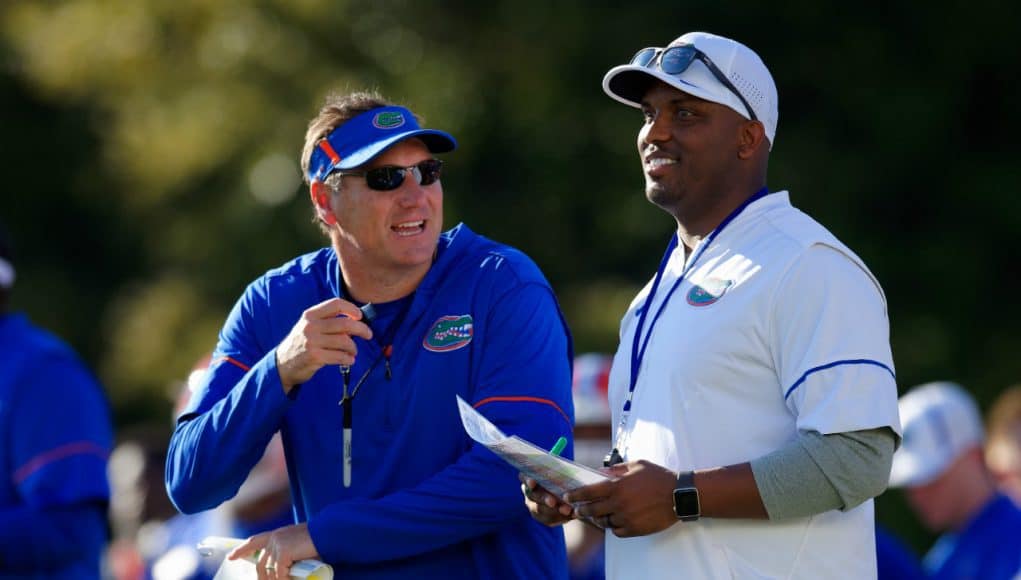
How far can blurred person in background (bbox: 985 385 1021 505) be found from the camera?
8328 millimetres

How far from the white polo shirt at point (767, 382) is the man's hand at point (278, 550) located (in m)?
0.87

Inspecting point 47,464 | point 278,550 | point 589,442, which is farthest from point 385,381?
point 589,442

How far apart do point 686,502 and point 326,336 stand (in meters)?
1.06

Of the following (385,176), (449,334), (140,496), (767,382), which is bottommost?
(140,496)

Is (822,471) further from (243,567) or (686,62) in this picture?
(243,567)

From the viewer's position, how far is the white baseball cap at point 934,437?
25.1 feet

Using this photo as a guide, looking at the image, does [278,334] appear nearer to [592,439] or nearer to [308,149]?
[308,149]

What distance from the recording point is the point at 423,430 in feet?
14.4

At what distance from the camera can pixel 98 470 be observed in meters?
6.04

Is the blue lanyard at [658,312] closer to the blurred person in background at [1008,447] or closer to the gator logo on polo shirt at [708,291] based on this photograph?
the gator logo on polo shirt at [708,291]

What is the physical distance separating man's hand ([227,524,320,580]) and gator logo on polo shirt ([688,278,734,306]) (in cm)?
117

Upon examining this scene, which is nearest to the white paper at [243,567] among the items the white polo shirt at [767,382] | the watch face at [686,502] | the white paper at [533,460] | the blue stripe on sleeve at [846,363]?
the white paper at [533,460]

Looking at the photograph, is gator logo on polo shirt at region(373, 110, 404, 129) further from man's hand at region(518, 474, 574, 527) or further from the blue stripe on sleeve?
the blue stripe on sleeve

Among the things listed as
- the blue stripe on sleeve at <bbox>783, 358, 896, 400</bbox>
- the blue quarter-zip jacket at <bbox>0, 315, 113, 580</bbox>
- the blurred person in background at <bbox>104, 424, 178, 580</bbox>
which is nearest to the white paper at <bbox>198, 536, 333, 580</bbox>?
the blue stripe on sleeve at <bbox>783, 358, 896, 400</bbox>
